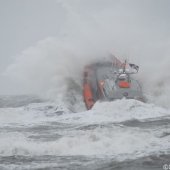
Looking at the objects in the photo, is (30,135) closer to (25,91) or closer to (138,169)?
(138,169)

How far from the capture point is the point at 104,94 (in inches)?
814

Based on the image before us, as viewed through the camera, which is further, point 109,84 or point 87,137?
point 109,84

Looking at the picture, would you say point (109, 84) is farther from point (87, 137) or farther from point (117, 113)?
point (87, 137)

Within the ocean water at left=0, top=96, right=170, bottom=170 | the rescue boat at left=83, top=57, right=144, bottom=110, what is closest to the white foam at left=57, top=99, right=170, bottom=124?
the ocean water at left=0, top=96, right=170, bottom=170

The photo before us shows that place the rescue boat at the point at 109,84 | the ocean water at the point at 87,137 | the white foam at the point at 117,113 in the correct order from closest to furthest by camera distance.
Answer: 1. the ocean water at the point at 87,137
2. the white foam at the point at 117,113
3. the rescue boat at the point at 109,84

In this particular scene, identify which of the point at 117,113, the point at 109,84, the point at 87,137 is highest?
the point at 109,84

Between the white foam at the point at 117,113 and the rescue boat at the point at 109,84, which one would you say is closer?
the white foam at the point at 117,113

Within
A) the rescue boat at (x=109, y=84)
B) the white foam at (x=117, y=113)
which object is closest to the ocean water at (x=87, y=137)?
the white foam at (x=117, y=113)

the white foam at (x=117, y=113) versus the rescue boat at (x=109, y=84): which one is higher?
the rescue boat at (x=109, y=84)

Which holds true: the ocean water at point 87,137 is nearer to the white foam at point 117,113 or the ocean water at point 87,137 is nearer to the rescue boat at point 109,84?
the white foam at point 117,113

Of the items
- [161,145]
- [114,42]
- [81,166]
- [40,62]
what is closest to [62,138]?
[81,166]

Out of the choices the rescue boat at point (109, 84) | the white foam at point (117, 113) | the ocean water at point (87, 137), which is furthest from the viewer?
the rescue boat at point (109, 84)

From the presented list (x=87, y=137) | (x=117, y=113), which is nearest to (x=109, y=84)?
(x=117, y=113)

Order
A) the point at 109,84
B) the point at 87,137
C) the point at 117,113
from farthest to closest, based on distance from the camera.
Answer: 1. the point at 109,84
2. the point at 117,113
3. the point at 87,137
